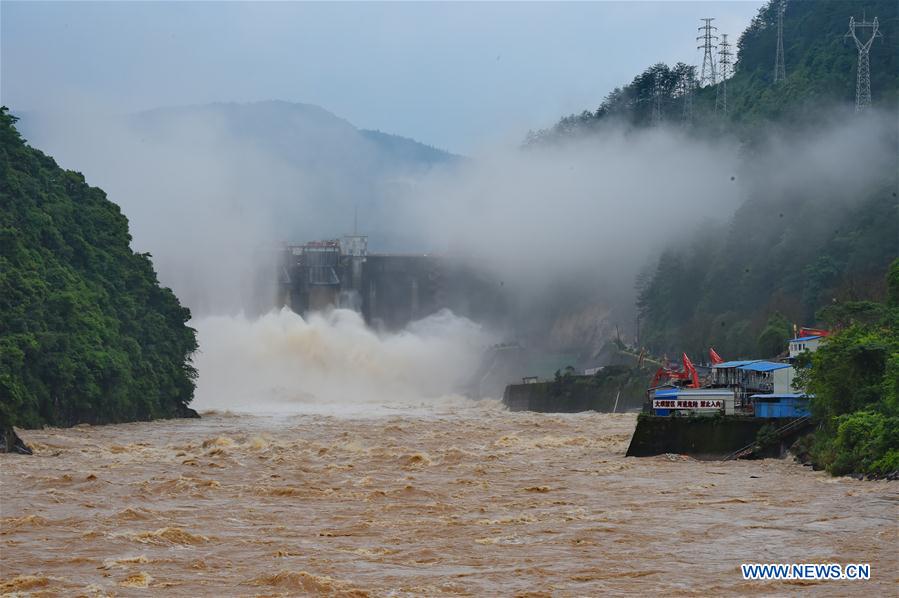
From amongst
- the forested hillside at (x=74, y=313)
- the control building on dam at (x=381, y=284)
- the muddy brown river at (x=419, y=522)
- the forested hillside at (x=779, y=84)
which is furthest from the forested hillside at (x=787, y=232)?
the muddy brown river at (x=419, y=522)

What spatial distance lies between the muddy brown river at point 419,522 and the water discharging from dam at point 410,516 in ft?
0.26

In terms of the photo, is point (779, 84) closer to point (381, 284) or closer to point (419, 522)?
point (381, 284)

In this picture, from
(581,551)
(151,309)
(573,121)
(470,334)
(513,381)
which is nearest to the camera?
(581,551)

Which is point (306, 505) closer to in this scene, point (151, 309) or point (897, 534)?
point (897, 534)

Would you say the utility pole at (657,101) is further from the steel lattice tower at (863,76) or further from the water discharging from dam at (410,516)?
the water discharging from dam at (410,516)

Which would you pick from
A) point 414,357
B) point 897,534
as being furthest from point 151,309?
point 897,534

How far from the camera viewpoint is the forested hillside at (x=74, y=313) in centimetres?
6531

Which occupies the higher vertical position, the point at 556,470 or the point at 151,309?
the point at 151,309

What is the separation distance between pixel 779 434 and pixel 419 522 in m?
21.7

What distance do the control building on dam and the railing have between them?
88.2m

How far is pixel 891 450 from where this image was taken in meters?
40.2

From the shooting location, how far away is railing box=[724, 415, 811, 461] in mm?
50125

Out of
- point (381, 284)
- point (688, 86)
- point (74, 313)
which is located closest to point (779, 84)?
point (688, 86)

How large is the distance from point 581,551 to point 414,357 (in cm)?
9691
